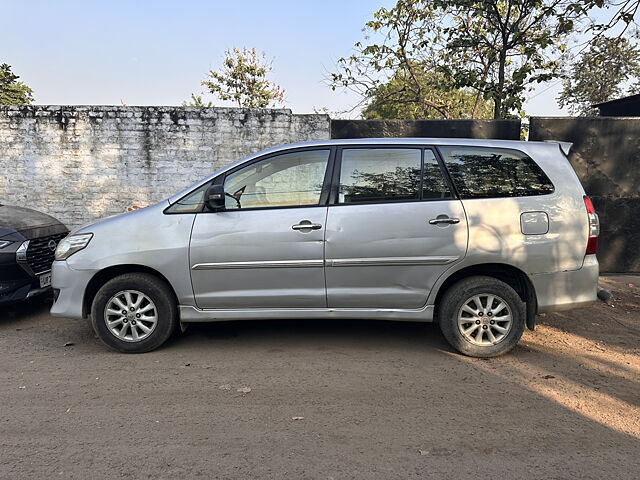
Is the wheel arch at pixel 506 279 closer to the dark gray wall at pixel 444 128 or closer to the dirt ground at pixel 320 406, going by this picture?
the dirt ground at pixel 320 406

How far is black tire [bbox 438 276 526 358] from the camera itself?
12.6ft

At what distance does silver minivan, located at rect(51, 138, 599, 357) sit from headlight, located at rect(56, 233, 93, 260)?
16 millimetres

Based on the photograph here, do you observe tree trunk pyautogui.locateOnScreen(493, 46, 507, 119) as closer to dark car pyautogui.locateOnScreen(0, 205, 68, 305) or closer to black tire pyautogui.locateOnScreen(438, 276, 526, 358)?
black tire pyautogui.locateOnScreen(438, 276, 526, 358)

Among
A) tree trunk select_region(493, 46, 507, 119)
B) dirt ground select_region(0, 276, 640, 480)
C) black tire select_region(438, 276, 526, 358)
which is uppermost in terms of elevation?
tree trunk select_region(493, 46, 507, 119)

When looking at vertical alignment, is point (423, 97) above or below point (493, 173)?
above

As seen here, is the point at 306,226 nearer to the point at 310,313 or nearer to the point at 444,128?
the point at 310,313

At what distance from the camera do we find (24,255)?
4844mm

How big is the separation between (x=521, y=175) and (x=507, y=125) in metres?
3.26

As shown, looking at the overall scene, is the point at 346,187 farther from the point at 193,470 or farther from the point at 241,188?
the point at 193,470

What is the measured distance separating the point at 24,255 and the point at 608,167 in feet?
25.3

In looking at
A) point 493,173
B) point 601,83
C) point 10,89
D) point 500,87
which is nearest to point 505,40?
point 500,87

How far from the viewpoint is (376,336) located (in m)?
4.42

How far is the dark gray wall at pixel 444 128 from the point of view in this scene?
675 cm

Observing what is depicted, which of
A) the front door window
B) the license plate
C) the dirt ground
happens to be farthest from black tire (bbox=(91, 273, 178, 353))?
the license plate
